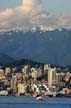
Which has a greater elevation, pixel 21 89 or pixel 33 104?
pixel 21 89

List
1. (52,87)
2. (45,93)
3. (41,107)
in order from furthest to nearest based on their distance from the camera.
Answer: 1. (52,87)
2. (45,93)
3. (41,107)

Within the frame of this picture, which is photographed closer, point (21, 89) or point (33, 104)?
point (33, 104)

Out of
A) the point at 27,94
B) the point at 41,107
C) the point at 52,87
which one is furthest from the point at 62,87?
the point at 41,107

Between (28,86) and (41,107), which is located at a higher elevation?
(28,86)

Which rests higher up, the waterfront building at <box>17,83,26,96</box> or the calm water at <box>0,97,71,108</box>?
the waterfront building at <box>17,83,26,96</box>

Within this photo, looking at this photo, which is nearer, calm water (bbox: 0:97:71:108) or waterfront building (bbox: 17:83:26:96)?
calm water (bbox: 0:97:71:108)

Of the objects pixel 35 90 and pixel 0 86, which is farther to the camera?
pixel 0 86

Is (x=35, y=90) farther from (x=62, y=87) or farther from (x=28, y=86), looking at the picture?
(x=62, y=87)

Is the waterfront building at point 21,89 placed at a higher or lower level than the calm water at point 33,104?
higher

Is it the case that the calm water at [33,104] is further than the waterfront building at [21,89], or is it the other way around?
the waterfront building at [21,89]

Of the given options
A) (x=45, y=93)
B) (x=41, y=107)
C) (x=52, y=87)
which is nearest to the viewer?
→ (x=41, y=107)
